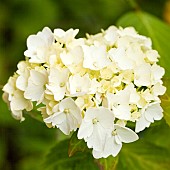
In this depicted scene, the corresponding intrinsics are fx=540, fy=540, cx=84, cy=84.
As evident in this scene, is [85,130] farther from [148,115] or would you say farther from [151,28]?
[151,28]

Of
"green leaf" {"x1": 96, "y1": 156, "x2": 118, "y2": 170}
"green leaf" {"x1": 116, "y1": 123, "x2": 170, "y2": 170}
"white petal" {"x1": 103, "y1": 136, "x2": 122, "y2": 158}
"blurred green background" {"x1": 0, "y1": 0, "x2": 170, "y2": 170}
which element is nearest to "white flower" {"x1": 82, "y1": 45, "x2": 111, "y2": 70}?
"white petal" {"x1": 103, "y1": 136, "x2": 122, "y2": 158}

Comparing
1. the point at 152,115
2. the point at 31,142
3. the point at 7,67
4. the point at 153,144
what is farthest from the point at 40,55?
the point at 7,67

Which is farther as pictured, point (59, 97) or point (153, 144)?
point (153, 144)

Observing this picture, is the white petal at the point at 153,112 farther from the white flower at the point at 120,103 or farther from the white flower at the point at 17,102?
the white flower at the point at 17,102

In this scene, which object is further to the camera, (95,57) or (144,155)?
(144,155)

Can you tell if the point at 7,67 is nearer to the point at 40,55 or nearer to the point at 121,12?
the point at 121,12

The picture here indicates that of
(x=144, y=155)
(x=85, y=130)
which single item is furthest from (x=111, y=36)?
(x=144, y=155)

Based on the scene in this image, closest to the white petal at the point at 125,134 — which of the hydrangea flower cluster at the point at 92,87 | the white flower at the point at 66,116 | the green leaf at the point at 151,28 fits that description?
the hydrangea flower cluster at the point at 92,87
